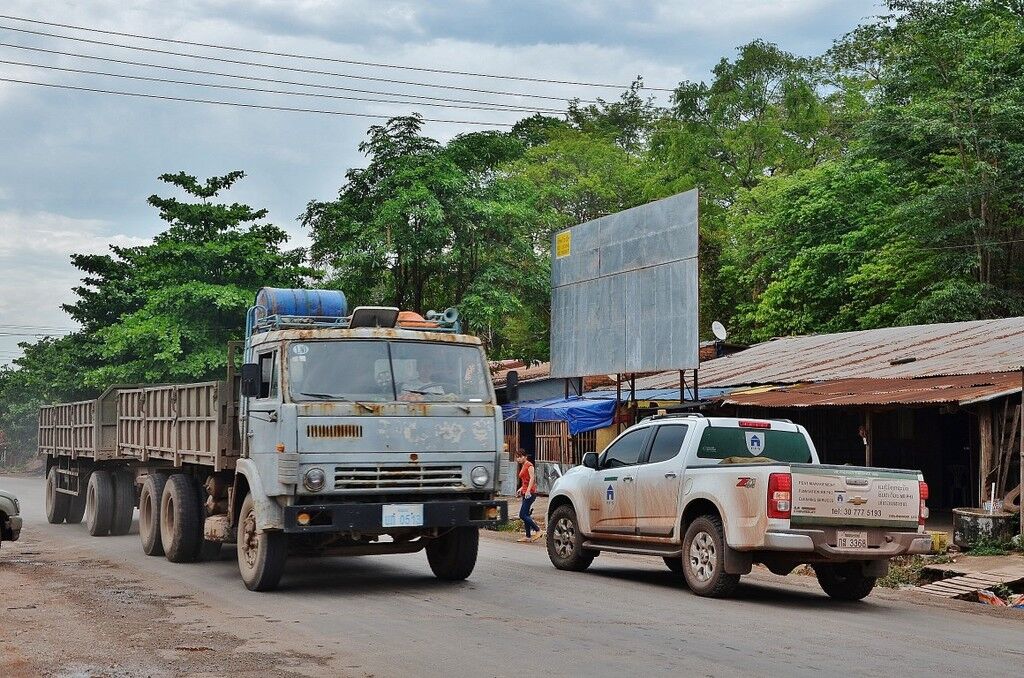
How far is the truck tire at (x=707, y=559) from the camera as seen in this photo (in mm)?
11453

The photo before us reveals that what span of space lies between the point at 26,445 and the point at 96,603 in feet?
204

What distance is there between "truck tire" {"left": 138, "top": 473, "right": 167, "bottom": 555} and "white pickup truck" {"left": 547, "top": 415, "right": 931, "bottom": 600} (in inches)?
221

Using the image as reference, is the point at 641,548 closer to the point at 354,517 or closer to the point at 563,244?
the point at 354,517

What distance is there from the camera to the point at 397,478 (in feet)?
37.3

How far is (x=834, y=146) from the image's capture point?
167ft

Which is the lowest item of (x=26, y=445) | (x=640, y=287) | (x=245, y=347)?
(x=26, y=445)

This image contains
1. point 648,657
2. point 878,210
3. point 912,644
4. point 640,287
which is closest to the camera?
point 648,657

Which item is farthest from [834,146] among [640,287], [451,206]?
[640,287]

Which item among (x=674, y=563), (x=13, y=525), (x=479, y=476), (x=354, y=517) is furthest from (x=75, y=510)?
(x=674, y=563)

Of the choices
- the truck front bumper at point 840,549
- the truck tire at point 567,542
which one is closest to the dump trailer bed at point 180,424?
the truck tire at point 567,542

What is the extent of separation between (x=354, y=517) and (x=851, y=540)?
4.83 metres

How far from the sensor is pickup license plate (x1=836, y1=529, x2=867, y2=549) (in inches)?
436

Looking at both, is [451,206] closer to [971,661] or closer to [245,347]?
[245,347]

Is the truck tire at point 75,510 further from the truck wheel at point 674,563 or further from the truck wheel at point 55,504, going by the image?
the truck wheel at point 674,563
